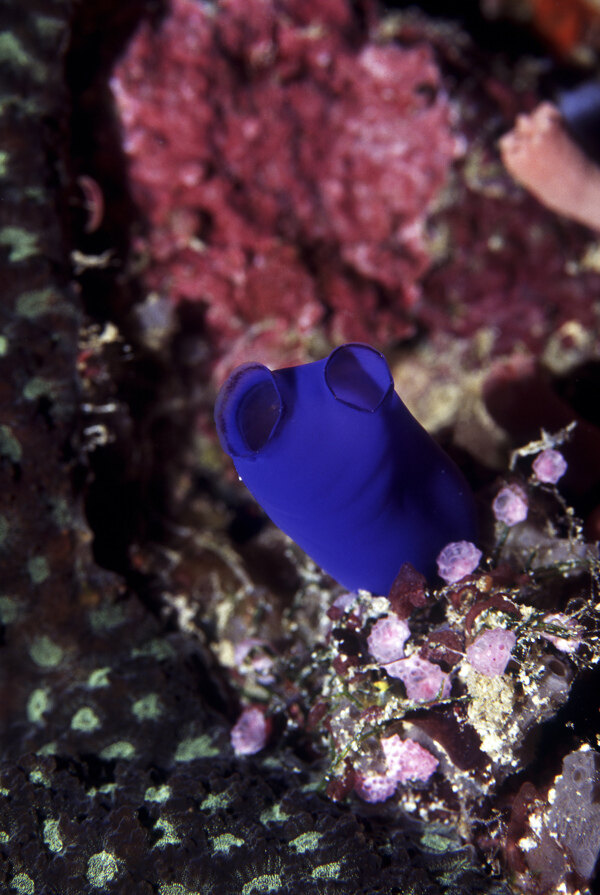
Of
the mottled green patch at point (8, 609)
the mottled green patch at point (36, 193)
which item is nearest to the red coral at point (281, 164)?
the mottled green patch at point (36, 193)

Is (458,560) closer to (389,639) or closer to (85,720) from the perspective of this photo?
(389,639)

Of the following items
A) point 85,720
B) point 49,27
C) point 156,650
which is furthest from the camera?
point 49,27

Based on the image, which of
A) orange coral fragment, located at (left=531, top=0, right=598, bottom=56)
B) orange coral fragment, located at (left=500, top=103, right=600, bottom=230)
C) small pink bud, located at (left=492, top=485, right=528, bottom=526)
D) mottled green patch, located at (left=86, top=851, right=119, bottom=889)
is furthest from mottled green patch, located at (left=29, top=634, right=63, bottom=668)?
orange coral fragment, located at (left=531, top=0, right=598, bottom=56)

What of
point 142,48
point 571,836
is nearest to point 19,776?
point 571,836

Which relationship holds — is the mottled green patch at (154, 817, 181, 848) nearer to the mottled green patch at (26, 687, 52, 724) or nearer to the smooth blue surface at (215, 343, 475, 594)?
the mottled green patch at (26, 687, 52, 724)

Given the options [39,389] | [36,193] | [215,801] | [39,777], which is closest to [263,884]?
[215,801]
